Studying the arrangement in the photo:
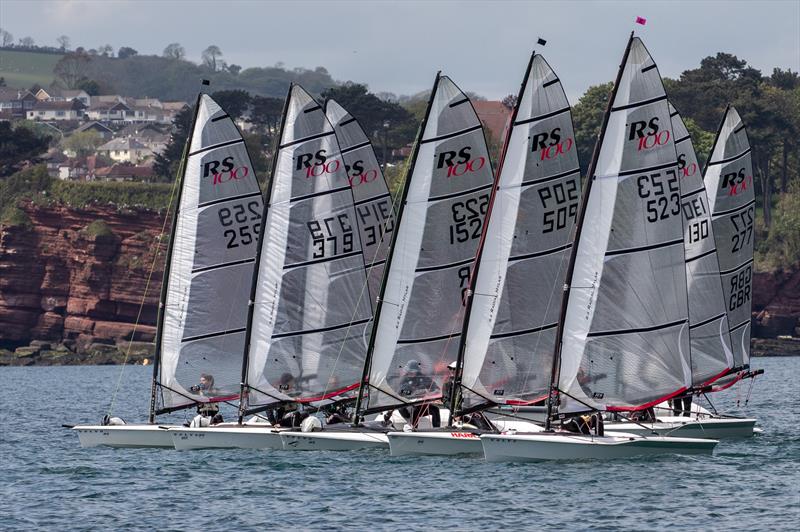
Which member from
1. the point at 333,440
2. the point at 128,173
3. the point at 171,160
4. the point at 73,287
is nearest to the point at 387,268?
the point at 333,440

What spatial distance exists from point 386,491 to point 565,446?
4297mm

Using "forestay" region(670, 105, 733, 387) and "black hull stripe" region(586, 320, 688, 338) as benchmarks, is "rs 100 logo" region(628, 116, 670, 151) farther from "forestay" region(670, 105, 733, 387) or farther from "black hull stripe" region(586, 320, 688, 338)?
"forestay" region(670, 105, 733, 387)

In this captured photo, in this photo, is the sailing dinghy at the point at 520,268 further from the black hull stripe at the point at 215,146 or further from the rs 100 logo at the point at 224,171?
the black hull stripe at the point at 215,146

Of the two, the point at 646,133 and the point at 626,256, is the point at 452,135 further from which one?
the point at 626,256

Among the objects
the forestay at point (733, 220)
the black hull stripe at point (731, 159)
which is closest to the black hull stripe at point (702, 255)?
the forestay at point (733, 220)

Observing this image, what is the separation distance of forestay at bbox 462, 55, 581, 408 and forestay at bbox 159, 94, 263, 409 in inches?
362

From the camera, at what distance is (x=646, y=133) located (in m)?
36.1

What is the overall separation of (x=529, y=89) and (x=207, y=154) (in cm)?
1114

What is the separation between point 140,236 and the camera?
419 ft

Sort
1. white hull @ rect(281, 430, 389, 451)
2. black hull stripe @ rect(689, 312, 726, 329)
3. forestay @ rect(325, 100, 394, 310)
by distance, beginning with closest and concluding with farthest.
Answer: white hull @ rect(281, 430, 389, 451)
black hull stripe @ rect(689, 312, 726, 329)
forestay @ rect(325, 100, 394, 310)

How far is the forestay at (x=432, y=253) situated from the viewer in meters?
39.5

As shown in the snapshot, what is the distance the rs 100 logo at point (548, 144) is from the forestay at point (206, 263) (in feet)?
33.3

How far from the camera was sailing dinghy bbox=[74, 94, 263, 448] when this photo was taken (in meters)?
44.0

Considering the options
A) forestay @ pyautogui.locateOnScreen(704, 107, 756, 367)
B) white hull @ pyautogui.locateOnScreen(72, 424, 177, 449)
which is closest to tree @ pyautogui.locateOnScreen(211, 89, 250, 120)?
forestay @ pyautogui.locateOnScreen(704, 107, 756, 367)
